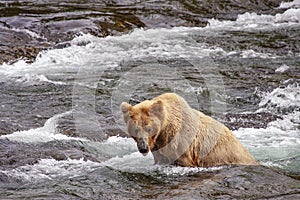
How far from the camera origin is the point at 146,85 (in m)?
11.9

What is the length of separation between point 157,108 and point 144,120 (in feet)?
0.68

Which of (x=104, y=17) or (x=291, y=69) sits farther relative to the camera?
(x=104, y=17)

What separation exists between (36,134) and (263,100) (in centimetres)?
447

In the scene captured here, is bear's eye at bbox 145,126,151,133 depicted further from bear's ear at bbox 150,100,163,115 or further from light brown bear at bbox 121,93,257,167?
bear's ear at bbox 150,100,163,115

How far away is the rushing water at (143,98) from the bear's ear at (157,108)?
30.2 inches

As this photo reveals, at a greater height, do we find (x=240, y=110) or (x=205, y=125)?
(x=205, y=125)

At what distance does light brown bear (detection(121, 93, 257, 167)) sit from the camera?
263 inches

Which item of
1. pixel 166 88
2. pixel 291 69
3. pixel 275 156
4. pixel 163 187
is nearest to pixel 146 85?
pixel 166 88

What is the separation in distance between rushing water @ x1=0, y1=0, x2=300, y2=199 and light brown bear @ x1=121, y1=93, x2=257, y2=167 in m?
0.21

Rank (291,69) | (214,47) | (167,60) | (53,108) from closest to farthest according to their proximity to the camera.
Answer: (53,108)
(291,69)
(167,60)
(214,47)

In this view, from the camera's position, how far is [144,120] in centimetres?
664

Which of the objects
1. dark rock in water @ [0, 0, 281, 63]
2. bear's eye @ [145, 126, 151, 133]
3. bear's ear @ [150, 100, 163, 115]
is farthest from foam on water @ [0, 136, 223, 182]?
dark rock in water @ [0, 0, 281, 63]

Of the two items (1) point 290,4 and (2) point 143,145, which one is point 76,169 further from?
(1) point 290,4

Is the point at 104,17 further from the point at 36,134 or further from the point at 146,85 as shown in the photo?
the point at 36,134
